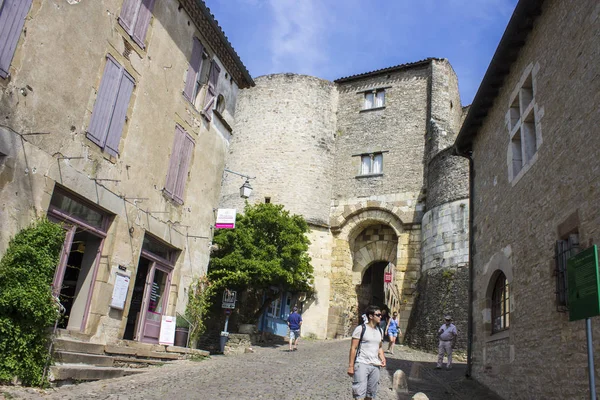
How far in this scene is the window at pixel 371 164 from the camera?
22.0m

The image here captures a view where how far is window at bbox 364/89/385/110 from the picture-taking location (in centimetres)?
2309

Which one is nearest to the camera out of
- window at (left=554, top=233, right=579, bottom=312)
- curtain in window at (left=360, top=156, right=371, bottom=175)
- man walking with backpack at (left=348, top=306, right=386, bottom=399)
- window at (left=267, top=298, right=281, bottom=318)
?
man walking with backpack at (left=348, top=306, right=386, bottom=399)

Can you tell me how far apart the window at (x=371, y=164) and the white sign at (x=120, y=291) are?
14.4 metres

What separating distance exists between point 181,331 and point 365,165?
13193 millimetres

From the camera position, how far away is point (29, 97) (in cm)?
705

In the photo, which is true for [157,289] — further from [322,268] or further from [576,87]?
[322,268]

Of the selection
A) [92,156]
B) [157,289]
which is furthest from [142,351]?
[92,156]

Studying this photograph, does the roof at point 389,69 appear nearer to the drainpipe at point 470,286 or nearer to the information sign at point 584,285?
the drainpipe at point 470,286

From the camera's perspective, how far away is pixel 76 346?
7.79 meters

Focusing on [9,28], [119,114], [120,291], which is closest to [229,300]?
[120,291]

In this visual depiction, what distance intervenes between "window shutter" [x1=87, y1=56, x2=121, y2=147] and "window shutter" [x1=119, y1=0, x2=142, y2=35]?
77 centimetres

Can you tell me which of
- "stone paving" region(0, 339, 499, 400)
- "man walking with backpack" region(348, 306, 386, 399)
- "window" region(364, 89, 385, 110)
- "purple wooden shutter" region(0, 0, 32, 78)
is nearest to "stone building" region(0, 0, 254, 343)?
"purple wooden shutter" region(0, 0, 32, 78)

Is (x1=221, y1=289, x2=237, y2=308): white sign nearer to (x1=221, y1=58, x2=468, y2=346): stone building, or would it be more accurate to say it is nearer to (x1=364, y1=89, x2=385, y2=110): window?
(x1=221, y1=58, x2=468, y2=346): stone building

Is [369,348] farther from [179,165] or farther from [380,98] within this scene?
[380,98]
